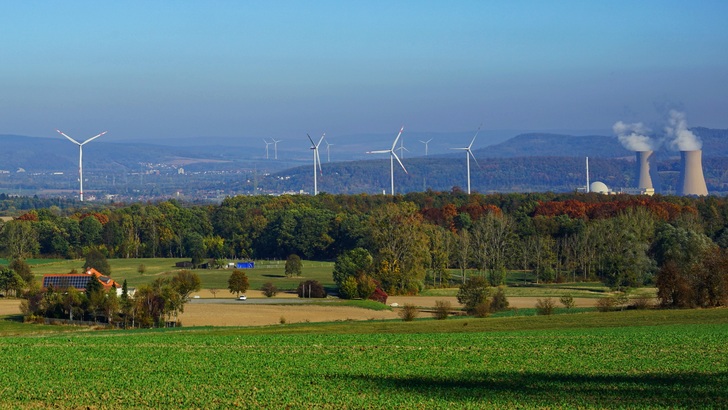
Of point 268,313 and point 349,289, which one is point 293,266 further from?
point 268,313

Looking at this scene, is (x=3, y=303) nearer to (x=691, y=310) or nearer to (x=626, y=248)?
(x=691, y=310)

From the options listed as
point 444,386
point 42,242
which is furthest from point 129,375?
point 42,242

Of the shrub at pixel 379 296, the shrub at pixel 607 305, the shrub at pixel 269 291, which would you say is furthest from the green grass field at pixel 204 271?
the shrub at pixel 607 305

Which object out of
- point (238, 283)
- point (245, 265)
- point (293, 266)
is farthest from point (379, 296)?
point (245, 265)

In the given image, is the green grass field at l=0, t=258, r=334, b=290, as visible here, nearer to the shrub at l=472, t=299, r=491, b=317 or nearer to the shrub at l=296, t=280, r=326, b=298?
the shrub at l=296, t=280, r=326, b=298

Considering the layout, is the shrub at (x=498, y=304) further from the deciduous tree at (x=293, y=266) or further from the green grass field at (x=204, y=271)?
the deciduous tree at (x=293, y=266)

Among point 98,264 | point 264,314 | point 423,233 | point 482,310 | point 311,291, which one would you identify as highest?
point 423,233
